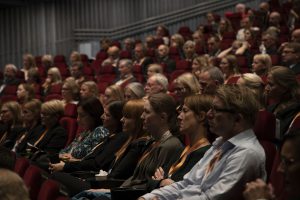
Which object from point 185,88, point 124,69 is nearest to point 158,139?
point 185,88

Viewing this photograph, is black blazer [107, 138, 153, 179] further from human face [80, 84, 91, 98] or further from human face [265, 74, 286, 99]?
human face [80, 84, 91, 98]

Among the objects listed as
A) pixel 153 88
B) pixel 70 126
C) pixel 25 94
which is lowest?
pixel 70 126

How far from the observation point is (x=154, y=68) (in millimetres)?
4969

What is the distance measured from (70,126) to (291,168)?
2.63 meters

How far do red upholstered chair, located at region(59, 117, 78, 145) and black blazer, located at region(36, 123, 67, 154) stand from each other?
0.20 ft

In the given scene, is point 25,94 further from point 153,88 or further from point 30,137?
point 153,88

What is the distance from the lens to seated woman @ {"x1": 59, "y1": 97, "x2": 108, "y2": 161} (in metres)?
3.47

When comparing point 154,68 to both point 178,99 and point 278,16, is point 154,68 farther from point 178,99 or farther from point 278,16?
point 278,16

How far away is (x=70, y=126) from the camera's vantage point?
407 cm

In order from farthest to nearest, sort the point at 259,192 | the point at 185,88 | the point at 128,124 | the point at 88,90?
the point at 88,90 < the point at 185,88 < the point at 128,124 < the point at 259,192

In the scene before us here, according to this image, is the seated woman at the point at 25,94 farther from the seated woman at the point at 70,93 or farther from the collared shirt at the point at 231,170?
the collared shirt at the point at 231,170

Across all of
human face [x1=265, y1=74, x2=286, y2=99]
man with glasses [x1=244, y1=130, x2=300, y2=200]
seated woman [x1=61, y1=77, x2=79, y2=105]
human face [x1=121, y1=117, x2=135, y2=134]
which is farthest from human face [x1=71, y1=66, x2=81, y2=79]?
man with glasses [x1=244, y1=130, x2=300, y2=200]

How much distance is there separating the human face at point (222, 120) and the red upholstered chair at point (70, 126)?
2.06 metres

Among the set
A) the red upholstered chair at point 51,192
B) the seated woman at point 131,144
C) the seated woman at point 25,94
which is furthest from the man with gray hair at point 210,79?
the seated woman at point 25,94
